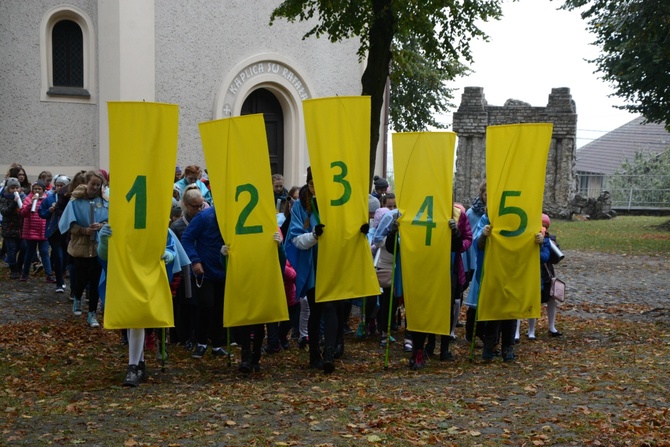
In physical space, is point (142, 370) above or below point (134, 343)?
below

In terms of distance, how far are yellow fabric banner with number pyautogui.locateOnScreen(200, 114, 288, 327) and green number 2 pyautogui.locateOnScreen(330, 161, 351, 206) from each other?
633mm

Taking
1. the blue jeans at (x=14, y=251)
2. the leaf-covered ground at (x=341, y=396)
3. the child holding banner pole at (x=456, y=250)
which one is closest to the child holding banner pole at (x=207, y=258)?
the leaf-covered ground at (x=341, y=396)

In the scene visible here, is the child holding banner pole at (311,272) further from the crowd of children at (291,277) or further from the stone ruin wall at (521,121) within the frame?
the stone ruin wall at (521,121)

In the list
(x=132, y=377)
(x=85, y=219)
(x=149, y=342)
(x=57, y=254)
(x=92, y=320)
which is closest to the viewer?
(x=132, y=377)

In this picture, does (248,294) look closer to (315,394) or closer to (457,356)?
(315,394)

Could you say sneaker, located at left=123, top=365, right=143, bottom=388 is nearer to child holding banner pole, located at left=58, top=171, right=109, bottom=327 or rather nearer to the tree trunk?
child holding banner pole, located at left=58, top=171, right=109, bottom=327

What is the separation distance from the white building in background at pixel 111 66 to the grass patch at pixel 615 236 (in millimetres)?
10546

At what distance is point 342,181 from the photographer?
9.19 m

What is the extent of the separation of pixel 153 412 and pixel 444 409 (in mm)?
2319

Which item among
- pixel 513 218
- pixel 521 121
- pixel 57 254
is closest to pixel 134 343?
pixel 513 218

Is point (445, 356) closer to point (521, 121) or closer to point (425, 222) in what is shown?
point (425, 222)

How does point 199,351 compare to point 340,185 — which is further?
point 199,351

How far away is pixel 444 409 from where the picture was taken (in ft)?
24.6

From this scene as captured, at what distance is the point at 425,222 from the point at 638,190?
142 feet
